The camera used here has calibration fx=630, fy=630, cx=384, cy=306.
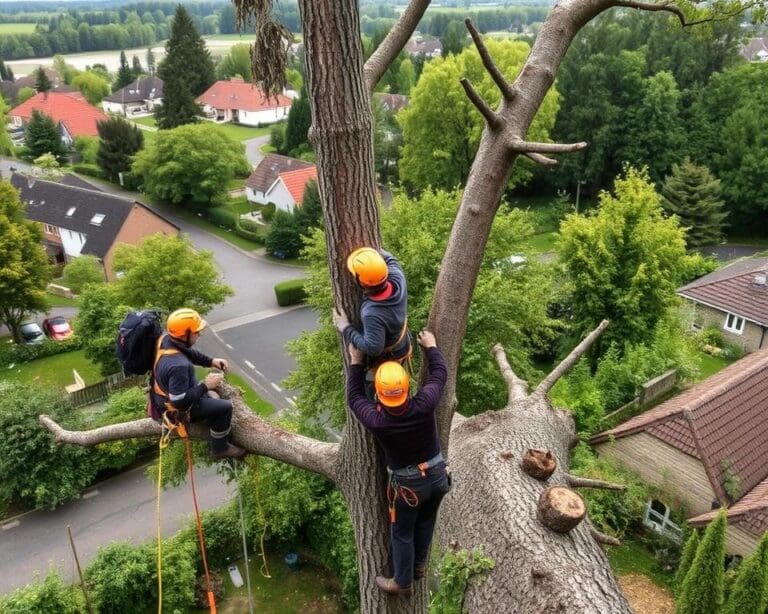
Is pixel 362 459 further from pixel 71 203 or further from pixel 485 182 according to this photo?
pixel 71 203

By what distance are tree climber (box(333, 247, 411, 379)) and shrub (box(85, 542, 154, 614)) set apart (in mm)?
10251

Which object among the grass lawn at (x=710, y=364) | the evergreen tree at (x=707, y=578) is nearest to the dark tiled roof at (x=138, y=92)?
the grass lawn at (x=710, y=364)

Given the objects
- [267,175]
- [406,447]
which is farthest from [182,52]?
[406,447]

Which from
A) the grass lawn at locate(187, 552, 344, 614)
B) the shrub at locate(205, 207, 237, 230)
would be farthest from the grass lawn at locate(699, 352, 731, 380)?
the shrub at locate(205, 207, 237, 230)

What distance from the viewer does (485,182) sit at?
4.14 meters

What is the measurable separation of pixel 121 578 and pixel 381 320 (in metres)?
10.8

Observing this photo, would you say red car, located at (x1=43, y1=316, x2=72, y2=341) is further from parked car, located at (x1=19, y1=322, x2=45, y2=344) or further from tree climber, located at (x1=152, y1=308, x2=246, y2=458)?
tree climber, located at (x1=152, y1=308, x2=246, y2=458)

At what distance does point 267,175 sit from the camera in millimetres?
40781

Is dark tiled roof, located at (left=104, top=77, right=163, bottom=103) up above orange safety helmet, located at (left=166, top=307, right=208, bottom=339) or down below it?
below

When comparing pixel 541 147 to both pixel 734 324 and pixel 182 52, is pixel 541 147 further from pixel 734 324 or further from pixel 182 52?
pixel 182 52

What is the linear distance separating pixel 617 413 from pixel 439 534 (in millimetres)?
13263

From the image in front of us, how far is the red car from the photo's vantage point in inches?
981

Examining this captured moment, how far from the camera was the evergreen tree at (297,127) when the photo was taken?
46.2 m

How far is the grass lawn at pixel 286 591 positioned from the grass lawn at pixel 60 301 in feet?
63.0
